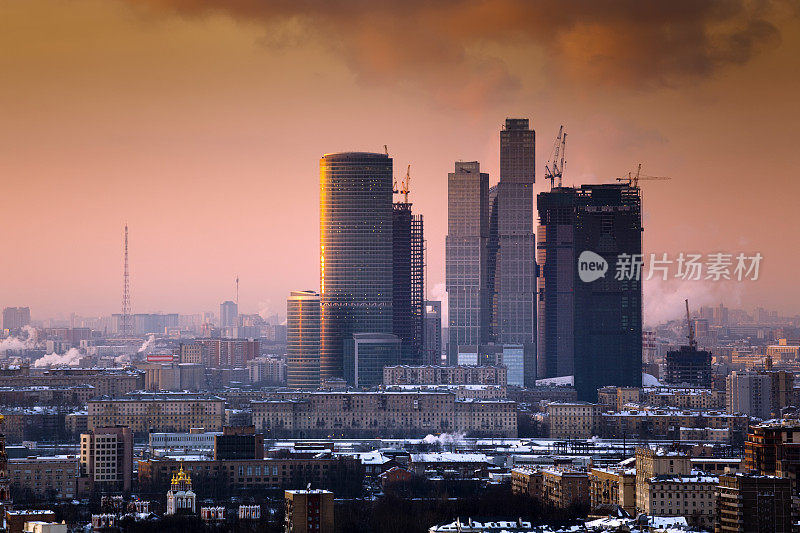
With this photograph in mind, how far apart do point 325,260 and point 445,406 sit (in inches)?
802

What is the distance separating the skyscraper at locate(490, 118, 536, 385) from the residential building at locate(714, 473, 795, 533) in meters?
75.9

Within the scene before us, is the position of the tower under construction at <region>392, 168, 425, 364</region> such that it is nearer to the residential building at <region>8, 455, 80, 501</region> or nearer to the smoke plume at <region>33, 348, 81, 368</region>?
the smoke plume at <region>33, 348, 81, 368</region>

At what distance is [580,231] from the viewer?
11969 cm

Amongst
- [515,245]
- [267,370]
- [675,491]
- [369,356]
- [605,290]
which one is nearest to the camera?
[675,491]

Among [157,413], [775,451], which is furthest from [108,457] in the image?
[157,413]

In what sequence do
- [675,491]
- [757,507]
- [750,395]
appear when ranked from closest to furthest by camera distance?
[757,507] → [675,491] → [750,395]

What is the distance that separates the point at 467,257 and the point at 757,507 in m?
84.7

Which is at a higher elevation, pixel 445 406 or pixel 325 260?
pixel 325 260

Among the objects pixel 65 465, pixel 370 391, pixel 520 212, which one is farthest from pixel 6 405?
pixel 520 212

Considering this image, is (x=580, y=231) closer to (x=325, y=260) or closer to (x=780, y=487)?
(x=325, y=260)

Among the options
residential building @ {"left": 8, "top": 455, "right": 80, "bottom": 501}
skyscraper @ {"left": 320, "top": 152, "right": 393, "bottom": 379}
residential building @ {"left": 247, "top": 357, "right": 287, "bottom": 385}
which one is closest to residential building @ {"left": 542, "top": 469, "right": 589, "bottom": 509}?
residential building @ {"left": 8, "top": 455, "right": 80, "bottom": 501}

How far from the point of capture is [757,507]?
4819 centimetres

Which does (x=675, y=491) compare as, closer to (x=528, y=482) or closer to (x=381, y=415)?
(x=528, y=482)

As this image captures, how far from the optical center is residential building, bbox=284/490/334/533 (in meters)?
53.7
